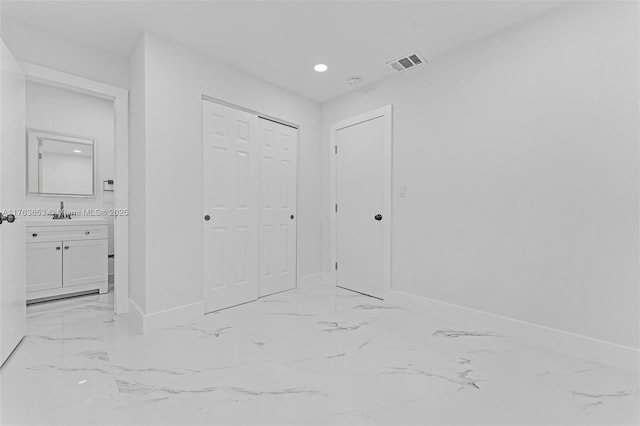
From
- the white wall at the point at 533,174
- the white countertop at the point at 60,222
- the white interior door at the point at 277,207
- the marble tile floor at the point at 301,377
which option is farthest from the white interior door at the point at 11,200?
the white wall at the point at 533,174

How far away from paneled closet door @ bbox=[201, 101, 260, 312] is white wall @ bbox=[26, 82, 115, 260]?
1.56 m

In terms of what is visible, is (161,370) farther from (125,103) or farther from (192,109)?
(125,103)

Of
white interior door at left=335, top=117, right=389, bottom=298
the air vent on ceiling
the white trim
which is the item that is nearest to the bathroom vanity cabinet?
the white trim

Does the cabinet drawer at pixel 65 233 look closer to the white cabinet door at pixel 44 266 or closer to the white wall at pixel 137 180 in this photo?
the white cabinet door at pixel 44 266

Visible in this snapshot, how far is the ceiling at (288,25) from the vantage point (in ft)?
6.84

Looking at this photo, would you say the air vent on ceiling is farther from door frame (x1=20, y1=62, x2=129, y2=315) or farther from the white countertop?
the white countertop

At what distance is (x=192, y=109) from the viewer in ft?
8.63

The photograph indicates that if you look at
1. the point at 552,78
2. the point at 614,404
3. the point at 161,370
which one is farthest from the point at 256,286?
the point at 552,78

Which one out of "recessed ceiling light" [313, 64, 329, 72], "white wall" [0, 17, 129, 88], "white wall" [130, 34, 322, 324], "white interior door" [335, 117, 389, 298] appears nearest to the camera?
"white wall" [0, 17, 129, 88]

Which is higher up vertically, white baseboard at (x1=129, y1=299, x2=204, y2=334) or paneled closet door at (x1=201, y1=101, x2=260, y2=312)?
paneled closet door at (x1=201, y1=101, x2=260, y2=312)

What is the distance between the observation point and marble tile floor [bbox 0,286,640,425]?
139 centimetres

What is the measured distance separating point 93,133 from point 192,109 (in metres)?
2.17

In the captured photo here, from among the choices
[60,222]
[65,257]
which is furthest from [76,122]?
[65,257]

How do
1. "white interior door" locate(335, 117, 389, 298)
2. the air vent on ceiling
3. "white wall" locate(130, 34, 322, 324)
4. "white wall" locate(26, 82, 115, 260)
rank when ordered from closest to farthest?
1. "white wall" locate(130, 34, 322, 324)
2. the air vent on ceiling
3. "white interior door" locate(335, 117, 389, 298)
4. "white wall" locate(26, 82, 115, 260)
